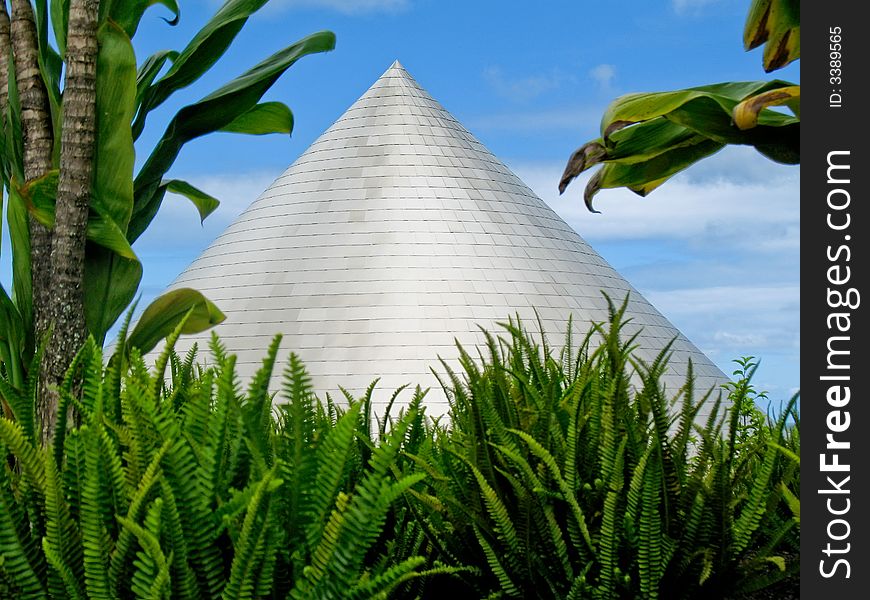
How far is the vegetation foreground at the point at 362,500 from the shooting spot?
1.82 meters

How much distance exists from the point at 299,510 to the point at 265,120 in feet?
15.7

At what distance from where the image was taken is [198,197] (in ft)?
24.1

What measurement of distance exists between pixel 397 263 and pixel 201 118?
1060 centimetres

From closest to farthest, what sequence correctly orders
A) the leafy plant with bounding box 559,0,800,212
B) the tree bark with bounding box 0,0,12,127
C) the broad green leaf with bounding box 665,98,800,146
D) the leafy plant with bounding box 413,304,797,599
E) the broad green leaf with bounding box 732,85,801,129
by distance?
the leafy plant with bounding box 413,304,797,599, the broad green leaf with bounding box 732,85,801,129, the leafy plant with bounding box 559,0,800,212, the broad green leaf with bounding box 665,98,800,146, the tree bark with bounding box 0,0,12,127

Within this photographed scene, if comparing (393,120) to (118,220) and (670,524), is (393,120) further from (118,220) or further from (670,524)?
(670,524)

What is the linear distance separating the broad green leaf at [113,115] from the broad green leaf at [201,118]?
72cm

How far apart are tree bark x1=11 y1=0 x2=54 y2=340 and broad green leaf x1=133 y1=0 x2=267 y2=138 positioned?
0.58 meters

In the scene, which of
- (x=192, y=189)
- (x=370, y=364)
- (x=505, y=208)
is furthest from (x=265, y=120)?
(x=505, y=208)

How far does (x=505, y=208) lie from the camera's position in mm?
18312

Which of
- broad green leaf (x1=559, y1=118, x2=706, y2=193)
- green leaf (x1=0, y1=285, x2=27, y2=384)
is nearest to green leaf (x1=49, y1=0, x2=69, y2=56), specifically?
green leaf (x1=0, y1=285, x2=27, y2=384)

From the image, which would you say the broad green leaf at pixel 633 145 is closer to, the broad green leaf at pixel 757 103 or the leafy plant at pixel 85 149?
the broad green leaf at pixel 757 103

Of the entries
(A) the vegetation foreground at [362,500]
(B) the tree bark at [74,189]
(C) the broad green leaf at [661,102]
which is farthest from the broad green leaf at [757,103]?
(B) the tree bark at [74,189]
